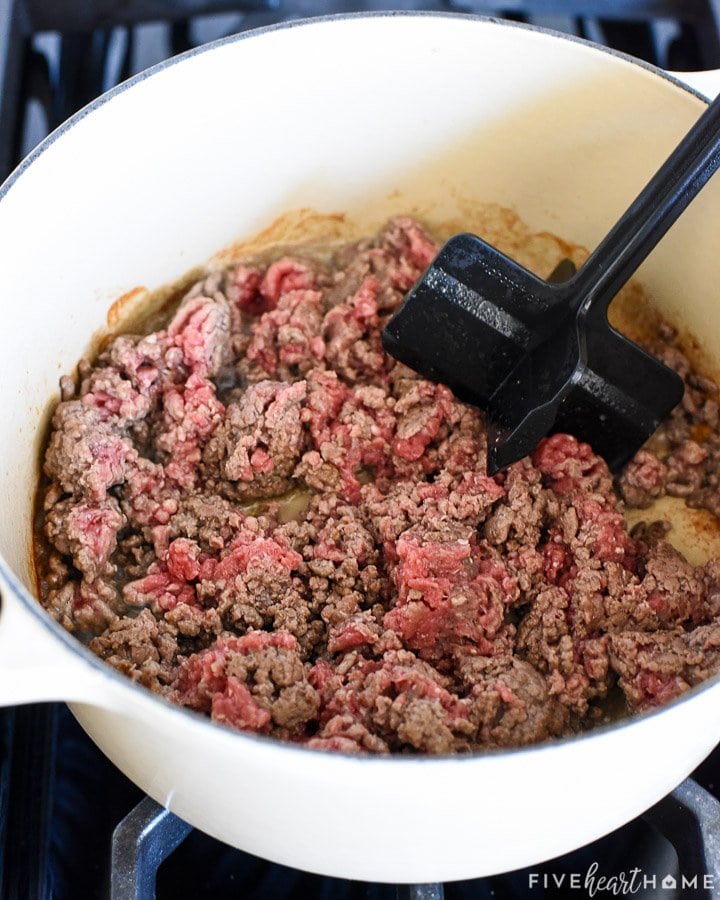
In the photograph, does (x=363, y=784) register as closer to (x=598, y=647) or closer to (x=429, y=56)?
(x=598, y=647)

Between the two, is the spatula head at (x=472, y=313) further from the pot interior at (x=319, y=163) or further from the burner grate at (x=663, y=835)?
the burner grate at (x=663, y=835)

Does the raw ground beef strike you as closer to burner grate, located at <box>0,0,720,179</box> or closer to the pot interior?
the pot interior

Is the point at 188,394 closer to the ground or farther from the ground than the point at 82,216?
closer to the ground

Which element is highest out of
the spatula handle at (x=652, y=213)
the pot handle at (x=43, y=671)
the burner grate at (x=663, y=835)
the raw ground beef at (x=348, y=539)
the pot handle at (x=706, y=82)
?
the pot handle at (x=706, y=82)

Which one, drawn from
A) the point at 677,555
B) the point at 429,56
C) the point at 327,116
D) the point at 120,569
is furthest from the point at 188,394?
the point at 677,555

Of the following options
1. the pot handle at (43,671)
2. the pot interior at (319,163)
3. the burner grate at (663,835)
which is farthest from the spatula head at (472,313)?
the pot handle at (43,671)
